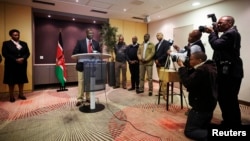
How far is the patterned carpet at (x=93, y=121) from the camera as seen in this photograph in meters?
2.08

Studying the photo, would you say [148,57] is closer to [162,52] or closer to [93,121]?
[162,52]

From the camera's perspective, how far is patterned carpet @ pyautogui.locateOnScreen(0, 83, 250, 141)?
2076 millimetres

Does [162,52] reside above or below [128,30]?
below

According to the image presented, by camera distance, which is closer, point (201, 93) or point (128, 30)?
point (201, 93)

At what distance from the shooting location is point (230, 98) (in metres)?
2.20

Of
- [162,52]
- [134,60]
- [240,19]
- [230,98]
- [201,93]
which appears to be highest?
[240,19]

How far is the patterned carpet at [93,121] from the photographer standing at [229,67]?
45 cm

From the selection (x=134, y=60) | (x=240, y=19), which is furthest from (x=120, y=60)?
(x=240, y=19)

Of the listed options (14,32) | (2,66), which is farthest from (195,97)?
(2,66)

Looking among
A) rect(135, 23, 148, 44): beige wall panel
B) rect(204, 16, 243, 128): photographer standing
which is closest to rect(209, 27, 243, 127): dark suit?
rect(204, 16, 243, 128): photographer standing

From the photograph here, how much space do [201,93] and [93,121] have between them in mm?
1711

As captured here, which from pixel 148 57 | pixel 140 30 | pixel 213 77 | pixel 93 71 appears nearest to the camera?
pixel 213 77

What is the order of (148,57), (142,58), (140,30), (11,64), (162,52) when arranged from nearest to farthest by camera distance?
(11,64) < (162,52) < (148,57) < (142,58) < (140,30)

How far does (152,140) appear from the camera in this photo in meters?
1.97
